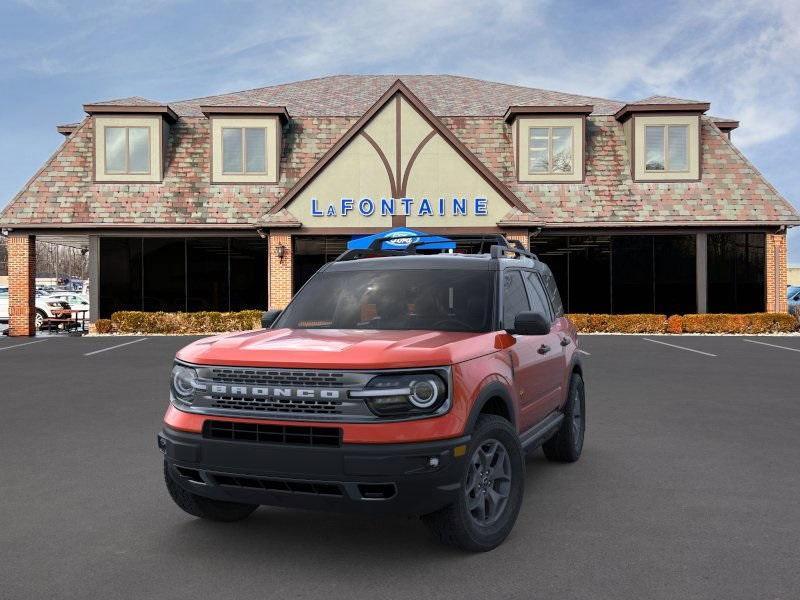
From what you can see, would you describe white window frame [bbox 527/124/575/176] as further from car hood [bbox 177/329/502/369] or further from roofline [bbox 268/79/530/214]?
car hood [bbox 177/329/502/369]

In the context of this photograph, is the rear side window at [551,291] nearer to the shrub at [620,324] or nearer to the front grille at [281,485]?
the front grille at [281,485]

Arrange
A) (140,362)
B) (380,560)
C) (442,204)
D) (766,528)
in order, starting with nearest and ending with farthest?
(380,560)
(766,528)
(140,362)
(442,204)

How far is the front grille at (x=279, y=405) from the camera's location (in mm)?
4094

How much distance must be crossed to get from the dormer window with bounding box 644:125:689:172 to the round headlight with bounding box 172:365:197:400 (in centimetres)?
2318

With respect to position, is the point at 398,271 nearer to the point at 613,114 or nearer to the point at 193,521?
the point at 193,521

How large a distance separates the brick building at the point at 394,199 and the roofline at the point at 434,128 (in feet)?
0.15

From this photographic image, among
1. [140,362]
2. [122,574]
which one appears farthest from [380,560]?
[140,362]

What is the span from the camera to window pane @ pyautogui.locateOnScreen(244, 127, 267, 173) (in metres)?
24.7

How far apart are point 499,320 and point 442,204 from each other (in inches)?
723

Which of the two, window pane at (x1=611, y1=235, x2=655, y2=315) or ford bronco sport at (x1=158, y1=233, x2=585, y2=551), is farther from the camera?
window pane at (x1=611, y1=235, x2=655, y2=315)

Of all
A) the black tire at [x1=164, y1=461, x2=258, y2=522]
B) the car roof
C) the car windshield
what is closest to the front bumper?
the black tire at [x1=164, y1=461, x2=258, y2=522]

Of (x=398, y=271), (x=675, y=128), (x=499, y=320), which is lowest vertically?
(x=499, y=320)

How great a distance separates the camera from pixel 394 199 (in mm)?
23328

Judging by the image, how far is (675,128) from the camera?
987 inches
